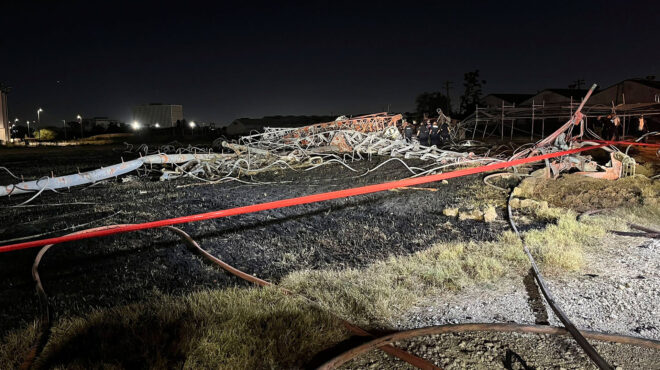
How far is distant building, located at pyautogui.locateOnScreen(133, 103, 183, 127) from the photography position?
8688 cm

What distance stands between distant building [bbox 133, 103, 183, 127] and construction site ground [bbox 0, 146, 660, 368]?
278ft

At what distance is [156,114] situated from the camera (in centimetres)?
8756

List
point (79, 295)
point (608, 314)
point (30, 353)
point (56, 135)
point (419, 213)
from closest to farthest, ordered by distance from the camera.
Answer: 1. point (30, 353)
2. point (608, 314)
3. point (79, 295)
4. point (419, 213)
5. point (56, 135)

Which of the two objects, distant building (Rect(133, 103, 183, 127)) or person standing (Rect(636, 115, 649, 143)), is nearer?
person standing (Rect(636, 115, 649, 143))

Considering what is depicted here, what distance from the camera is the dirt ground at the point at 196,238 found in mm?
3848

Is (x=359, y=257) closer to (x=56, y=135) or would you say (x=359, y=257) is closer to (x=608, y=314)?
(x=608, y=314)

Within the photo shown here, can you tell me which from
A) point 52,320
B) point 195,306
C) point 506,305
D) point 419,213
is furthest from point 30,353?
point 419,213

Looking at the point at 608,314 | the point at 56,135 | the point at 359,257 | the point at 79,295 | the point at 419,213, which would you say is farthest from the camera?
the point at 56,135

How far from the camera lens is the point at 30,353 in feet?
8.39

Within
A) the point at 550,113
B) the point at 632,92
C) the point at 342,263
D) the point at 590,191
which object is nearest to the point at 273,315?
the point at 342,263

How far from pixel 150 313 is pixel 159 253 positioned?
6.26 ft

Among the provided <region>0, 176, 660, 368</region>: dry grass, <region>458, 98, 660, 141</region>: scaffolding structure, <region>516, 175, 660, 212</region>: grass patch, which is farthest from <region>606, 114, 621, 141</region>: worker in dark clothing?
<region>0, 176, 660, 368</region>: dry grass

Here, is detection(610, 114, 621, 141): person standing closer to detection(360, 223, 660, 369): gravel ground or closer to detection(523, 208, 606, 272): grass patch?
detection(523, 208, 606, 272): grass patch

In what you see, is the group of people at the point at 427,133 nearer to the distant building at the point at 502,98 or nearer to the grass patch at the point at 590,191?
the grass patch at the point at 590,191
